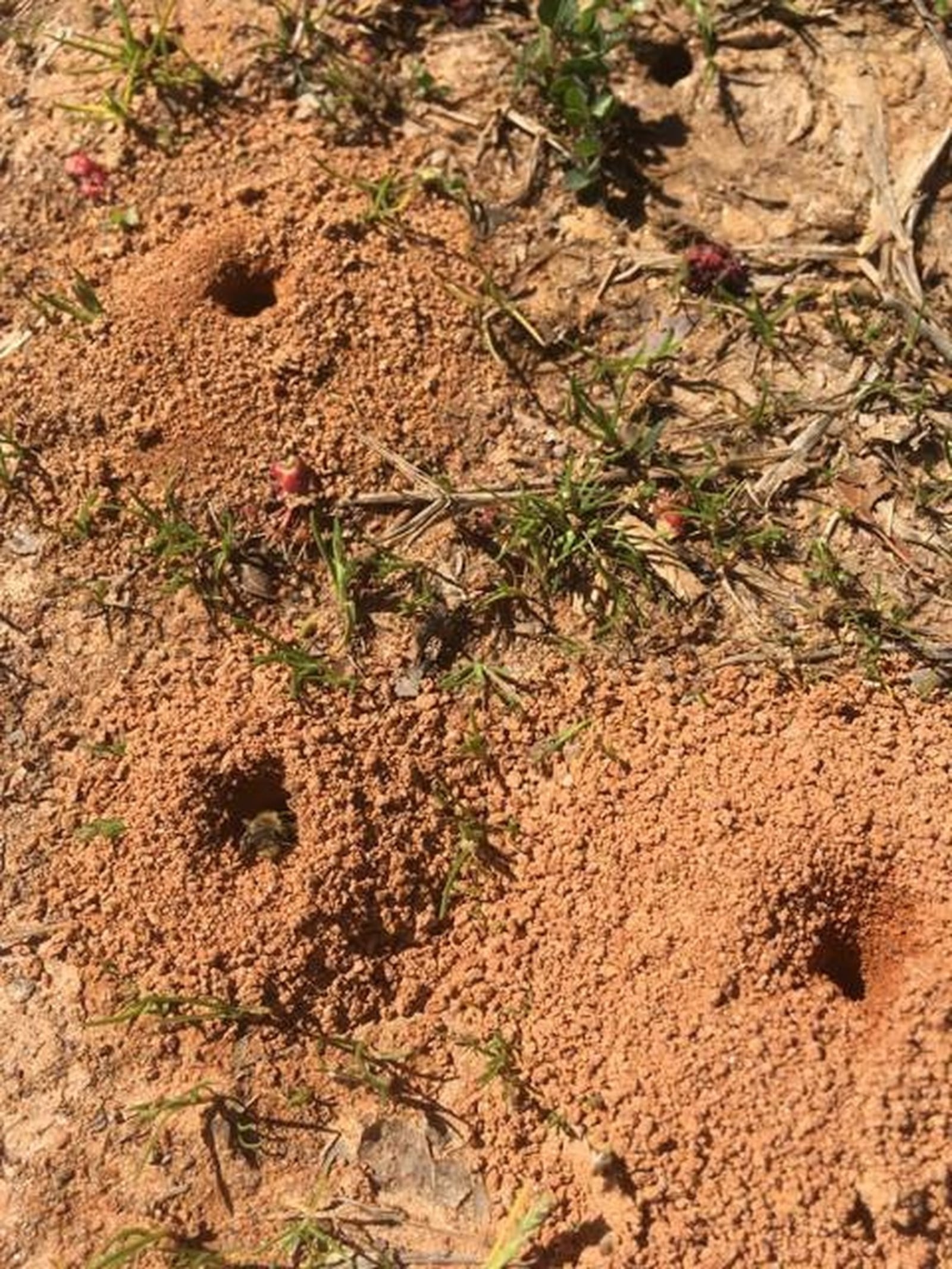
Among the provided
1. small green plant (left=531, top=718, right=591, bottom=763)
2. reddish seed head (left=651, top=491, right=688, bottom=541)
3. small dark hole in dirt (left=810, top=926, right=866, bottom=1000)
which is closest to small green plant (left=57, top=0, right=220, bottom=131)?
reddish seed head (left=651, top=491, right=688, bottom=541)

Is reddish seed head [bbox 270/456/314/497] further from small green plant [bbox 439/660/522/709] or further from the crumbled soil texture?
small green plant [bbox 439/660/522/709]

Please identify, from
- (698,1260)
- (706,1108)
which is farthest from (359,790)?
(698,1260)

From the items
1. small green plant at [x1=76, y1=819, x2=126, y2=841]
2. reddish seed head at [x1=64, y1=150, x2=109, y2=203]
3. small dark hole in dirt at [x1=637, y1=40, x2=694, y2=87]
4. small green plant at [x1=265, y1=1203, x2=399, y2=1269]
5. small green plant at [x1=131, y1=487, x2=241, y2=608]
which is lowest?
small green plant at [x1=265, y1=1203, x2=399, y2=1269]

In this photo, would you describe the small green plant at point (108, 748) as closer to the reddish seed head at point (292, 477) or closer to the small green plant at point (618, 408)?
the reddish seed head at point (292, 477)

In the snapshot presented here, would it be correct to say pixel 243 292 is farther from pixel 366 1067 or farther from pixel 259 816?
pixel 366 1067

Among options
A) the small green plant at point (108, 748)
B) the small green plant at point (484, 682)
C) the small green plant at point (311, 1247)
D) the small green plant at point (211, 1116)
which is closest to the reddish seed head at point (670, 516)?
the small green plant at point (484, 682)
